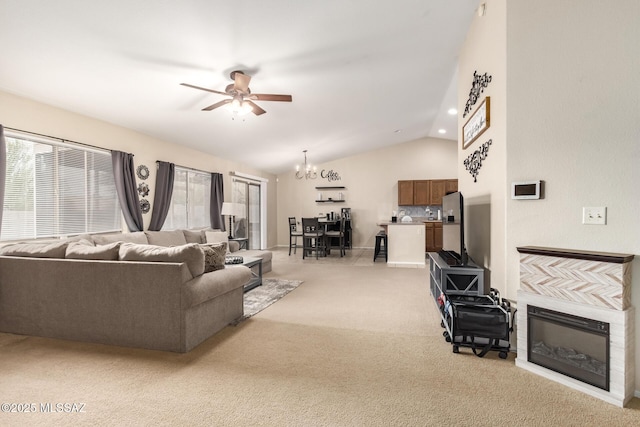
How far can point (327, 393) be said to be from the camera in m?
1.94

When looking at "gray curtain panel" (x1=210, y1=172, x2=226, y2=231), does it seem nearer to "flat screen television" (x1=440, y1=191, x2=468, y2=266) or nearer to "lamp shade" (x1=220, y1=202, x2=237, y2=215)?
"lamp shade" (x1=220, y1=202, x2=237, y2=215)

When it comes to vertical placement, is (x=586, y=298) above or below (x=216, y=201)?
below

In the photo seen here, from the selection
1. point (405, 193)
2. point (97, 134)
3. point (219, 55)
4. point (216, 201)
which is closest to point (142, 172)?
point (97, 134)

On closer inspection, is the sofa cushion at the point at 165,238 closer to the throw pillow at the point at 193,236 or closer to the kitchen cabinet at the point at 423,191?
the throw pillow at the point at 193,236

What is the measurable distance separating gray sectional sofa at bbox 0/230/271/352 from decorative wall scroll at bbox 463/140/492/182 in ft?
9.58

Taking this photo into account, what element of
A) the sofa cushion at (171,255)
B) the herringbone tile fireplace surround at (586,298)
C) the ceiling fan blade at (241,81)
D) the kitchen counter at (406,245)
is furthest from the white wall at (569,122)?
the kitchen counter at (406,245)

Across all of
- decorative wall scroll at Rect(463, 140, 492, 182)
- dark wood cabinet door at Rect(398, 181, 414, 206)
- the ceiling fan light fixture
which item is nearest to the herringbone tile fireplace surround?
decorative wall scroll at Rect(463, 140, 492, 182)

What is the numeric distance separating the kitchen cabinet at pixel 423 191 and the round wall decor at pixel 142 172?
263 inches

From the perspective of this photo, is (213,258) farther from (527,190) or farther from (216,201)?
(216,201)

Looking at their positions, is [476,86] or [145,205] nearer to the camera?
[476,86]

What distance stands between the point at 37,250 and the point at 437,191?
8.66m

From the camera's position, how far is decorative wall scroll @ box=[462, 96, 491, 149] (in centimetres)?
296

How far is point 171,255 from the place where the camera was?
8.45ft

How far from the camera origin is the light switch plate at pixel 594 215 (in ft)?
6.84
